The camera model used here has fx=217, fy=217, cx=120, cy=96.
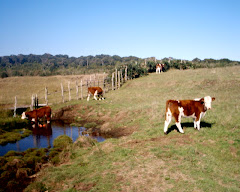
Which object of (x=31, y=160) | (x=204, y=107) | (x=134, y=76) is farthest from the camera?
(x=134, y=76)

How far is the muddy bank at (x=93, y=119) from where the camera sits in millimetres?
14766

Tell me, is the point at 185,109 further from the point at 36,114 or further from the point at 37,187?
the point at 36,114

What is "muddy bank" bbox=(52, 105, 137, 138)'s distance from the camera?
48.4ft

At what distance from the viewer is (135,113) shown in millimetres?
17047

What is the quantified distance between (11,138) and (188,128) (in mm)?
11017

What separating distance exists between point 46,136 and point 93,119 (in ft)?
15.3

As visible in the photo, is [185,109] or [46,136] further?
[46,136]

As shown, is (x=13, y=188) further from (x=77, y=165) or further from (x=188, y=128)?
(x=188, y=128)

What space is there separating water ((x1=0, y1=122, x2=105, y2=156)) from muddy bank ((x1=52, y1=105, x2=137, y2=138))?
0.85 m

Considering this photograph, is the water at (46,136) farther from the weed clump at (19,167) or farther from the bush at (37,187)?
the bush at (37,187)

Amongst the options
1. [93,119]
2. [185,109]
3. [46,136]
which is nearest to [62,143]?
[46,136]

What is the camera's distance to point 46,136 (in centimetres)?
1501

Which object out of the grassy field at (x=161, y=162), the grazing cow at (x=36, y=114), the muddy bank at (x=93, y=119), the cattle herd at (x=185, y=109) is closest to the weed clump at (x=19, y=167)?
the grassy field at (x=161, y=162)

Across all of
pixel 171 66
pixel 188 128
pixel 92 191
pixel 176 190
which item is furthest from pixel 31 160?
pixel 171 66
